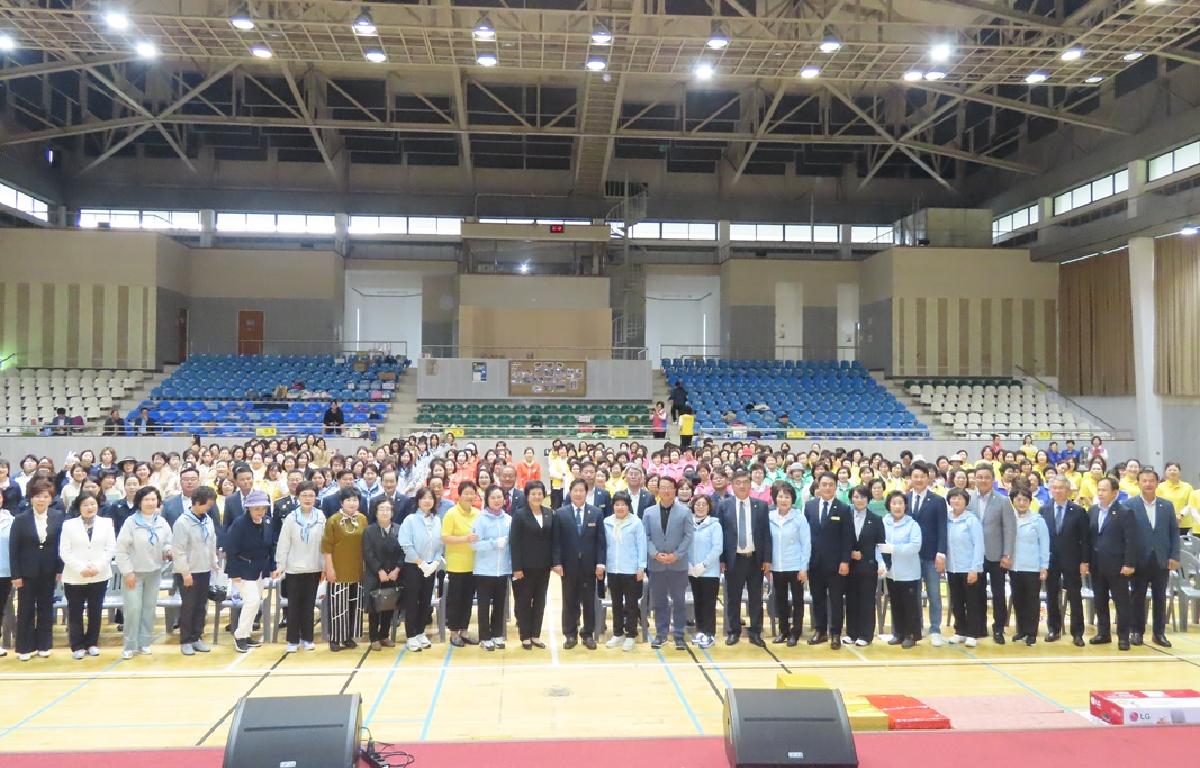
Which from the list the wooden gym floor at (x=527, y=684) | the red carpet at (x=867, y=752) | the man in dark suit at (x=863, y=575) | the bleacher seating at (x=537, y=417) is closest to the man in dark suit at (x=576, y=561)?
the wooden gym floor at (x=527, y=684)

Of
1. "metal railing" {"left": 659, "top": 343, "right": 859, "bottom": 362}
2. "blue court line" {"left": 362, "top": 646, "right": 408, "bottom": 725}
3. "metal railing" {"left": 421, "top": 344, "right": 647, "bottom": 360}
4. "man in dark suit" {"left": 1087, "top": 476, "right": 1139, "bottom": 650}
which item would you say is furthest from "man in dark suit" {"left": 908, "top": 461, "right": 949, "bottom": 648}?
"metal railing" {"left": 659, "top": 343, "right": 859, "bottom": 362}

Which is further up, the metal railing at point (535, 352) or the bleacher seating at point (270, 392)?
the metal railing at point (535, 352)

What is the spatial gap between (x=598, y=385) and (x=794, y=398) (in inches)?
218

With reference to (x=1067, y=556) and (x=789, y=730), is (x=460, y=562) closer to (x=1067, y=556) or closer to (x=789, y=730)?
→ (x=789, y=730)

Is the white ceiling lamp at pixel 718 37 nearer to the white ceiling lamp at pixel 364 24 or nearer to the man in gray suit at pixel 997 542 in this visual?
the white ceiling lamp at pixel 364 24

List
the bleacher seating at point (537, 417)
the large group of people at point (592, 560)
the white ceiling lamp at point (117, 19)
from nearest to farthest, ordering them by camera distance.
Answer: the large group of people at point (592, 560)
the white ceiling lamp at point (117, 19)
the bleacher seating at point (537, 417)

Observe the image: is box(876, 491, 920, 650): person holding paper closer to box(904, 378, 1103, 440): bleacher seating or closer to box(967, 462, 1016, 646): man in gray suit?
box(967, 462, 1016, 646): man in gray suit

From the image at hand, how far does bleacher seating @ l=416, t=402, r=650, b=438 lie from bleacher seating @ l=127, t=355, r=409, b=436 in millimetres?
1603

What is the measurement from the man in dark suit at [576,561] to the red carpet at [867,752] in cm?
337

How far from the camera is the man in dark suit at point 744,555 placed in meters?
8.46

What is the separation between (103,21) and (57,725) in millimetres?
15046

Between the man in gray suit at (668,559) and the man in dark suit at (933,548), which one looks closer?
the man in gray suit at (668,559)

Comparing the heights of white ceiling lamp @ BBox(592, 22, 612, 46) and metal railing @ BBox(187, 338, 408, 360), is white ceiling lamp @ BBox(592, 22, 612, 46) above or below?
above

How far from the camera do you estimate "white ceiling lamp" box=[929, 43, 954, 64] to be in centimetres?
1722
